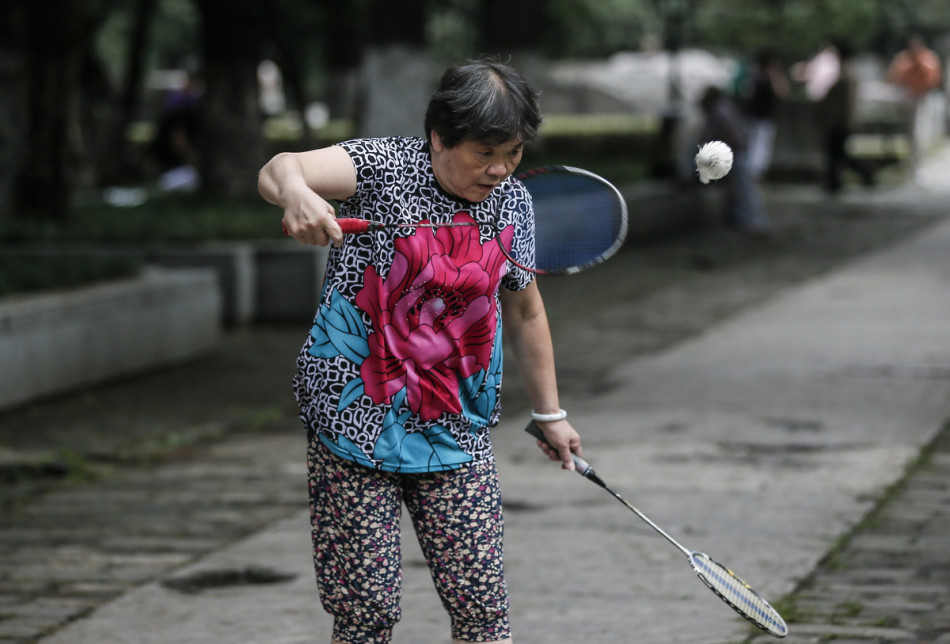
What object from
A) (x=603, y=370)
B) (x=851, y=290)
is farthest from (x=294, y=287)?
(x=851, y=290)

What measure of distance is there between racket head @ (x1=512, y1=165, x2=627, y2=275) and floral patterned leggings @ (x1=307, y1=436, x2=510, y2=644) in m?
0.47

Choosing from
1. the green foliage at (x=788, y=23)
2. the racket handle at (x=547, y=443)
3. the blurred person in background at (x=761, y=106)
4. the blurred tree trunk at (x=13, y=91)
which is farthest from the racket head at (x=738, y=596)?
the green foliage at (x=788, y=23)

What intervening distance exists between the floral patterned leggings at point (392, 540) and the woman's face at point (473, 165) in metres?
0.59

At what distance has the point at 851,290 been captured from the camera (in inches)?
460

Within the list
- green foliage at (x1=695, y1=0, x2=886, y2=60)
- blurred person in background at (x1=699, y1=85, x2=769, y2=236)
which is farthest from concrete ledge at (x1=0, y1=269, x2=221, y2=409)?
green foliage at (x1=695, y1=0, x2=886, y2=60)

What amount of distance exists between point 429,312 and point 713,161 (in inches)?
25.4

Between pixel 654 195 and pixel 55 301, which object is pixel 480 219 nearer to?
pixel 55 301

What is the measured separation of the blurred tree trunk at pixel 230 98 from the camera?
48.0 feet

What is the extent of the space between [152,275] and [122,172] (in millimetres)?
14447

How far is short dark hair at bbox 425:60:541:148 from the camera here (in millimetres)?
2891

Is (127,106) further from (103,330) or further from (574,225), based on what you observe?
(574,225)

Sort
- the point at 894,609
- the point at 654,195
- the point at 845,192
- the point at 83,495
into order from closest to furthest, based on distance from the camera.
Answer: the point at 894,609 < the point at 83,495 < the point at 654,195 < the point at 845,192

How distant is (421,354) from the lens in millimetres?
3062

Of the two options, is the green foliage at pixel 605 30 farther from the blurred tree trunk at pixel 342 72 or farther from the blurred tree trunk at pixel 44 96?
the blurred tree trunk at pixel 44 96
